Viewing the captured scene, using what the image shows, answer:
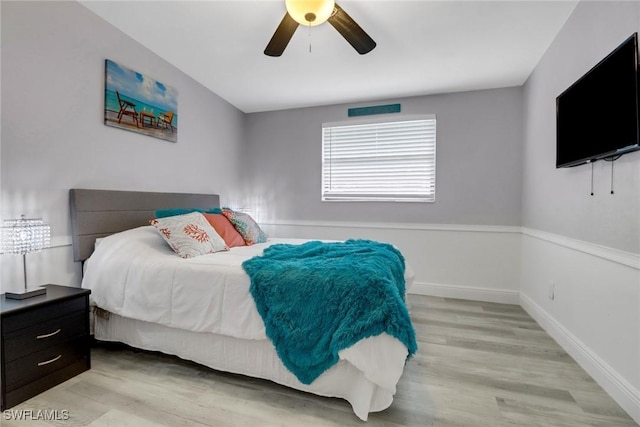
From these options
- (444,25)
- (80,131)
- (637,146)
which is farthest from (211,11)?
(637,146)

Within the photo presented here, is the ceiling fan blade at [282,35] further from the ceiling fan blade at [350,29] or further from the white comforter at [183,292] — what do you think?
the white comforter at [183,292]

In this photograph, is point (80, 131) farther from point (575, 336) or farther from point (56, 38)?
point (575, 336)

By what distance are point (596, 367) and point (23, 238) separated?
135 inches

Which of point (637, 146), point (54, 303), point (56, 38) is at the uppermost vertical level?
point (56, 38)

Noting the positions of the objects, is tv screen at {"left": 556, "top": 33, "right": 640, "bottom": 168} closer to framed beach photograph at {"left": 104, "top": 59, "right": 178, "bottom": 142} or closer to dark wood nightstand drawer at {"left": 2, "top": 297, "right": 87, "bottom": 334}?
dark wood nightstand drawer at {"left": 2, "top": 297, "right": 87, "bottom": 334}

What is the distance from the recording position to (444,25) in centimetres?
232

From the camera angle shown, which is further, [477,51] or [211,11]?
[477,51]

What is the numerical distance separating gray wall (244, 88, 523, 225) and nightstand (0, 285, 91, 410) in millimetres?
2691

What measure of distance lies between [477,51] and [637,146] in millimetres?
1673

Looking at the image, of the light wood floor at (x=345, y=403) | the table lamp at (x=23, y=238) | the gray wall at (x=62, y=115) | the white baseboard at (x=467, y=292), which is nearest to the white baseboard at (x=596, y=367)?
the light wood floor at (x=345, y=403)

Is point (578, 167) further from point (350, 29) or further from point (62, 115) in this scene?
point (62, 115)

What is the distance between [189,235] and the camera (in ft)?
7.30

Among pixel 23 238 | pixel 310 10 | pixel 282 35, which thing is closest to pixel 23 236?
pixel 23 238

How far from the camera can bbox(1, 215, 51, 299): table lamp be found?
5.41 ft
